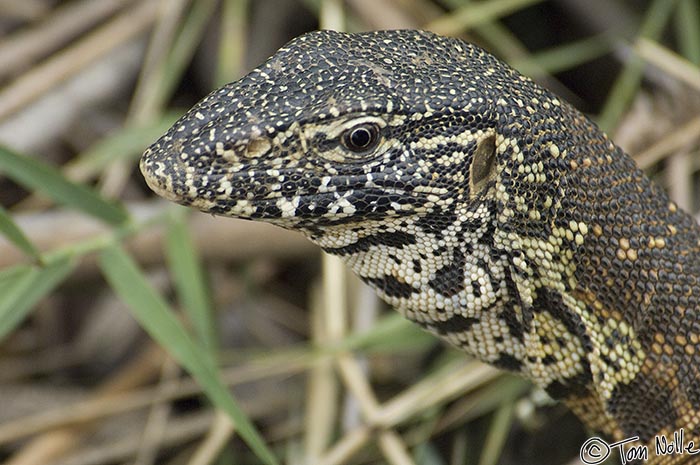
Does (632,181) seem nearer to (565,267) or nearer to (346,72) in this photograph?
(565,267)

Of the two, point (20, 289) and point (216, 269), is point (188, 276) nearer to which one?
point (20, 289)

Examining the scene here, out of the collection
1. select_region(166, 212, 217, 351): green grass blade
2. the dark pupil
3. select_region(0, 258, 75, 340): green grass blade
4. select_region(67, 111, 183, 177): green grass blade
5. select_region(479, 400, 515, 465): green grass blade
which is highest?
the dark pupil

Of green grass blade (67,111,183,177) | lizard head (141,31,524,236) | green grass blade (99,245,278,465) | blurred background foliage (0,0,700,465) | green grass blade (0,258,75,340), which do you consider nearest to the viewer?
lizard head (141,31,524,236)

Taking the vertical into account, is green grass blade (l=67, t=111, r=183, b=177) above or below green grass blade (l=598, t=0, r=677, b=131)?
below

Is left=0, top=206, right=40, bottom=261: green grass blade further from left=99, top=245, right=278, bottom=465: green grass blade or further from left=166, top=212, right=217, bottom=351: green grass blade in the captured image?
left=166, top=212, right=217, bottom=351: green grass blade

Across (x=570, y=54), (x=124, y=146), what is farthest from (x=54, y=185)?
(x=570, y=54)

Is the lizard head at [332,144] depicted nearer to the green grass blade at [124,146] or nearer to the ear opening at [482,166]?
the ear opening at [482,166]

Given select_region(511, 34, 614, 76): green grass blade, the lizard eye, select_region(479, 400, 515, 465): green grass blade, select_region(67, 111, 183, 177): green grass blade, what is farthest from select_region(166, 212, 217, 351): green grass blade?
select_region(511, 34, 614, 76): green grass blade
